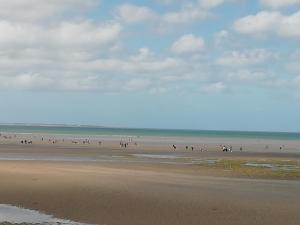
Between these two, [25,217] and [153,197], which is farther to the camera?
[153,197]

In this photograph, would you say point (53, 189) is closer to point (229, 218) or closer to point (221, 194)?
point (221, 194)

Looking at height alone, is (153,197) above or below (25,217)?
above

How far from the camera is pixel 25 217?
17.4m

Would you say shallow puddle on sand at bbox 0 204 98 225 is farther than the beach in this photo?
No

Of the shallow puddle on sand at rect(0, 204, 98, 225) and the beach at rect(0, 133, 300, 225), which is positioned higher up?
the beach at rect(0, 133, 300, 225)

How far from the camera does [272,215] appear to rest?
18500 millimetres

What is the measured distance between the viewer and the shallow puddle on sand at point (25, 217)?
651 inches

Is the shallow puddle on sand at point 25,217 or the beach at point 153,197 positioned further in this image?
the beach at point 153,197

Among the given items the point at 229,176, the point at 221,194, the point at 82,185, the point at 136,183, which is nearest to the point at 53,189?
the point at 82,185

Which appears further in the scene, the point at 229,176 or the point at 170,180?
the point at 229,176

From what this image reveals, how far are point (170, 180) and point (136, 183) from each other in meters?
2.94

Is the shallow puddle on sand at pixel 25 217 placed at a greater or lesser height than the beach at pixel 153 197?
→ lesser

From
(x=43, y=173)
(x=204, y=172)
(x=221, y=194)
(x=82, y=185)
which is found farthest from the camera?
(x=204, y=172)

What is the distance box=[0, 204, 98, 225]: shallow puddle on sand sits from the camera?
54.3ft
